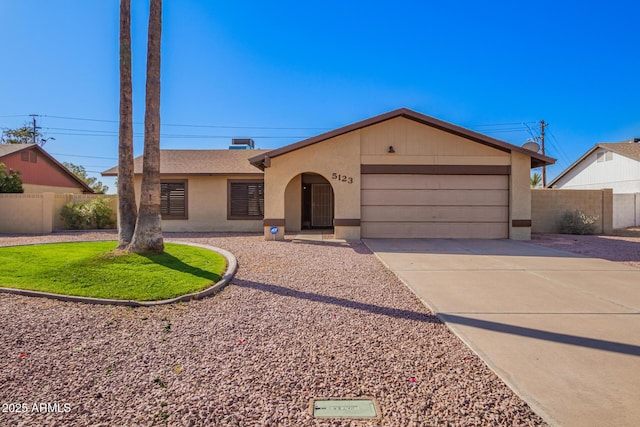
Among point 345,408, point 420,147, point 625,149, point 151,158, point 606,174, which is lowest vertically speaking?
point 345,408

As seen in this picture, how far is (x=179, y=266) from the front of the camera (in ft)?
24.3

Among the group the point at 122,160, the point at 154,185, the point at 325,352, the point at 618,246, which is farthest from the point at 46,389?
the point at 618,246

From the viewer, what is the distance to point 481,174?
13.1 metres

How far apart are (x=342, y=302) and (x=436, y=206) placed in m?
9.03

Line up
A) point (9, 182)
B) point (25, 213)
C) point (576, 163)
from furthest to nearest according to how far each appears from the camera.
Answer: point (576, 163), point (9, 182), point (25, 213)

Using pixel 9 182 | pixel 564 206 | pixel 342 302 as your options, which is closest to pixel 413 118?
pixel 564 206

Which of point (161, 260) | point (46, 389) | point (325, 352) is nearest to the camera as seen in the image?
point (46, 389)

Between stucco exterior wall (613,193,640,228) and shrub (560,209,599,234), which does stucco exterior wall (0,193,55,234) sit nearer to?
shrub (560,209,599,234)

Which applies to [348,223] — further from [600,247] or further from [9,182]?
[9,182]

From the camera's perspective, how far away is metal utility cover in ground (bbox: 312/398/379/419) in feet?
8.70

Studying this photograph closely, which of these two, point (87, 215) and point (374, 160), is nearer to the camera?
point (374, 160)

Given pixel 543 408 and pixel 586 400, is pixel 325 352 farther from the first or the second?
pixel 586 400

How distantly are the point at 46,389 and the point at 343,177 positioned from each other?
423 inches

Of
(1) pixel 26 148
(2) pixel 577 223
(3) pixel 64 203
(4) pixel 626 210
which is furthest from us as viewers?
(1) pixel 26 148
